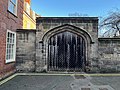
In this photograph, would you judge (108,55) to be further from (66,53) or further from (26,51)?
(26,51)

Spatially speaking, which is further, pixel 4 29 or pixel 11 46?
pixel 11 46

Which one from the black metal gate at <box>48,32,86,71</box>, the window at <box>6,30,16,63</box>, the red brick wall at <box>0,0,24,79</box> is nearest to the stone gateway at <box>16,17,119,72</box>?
the black metal gate at <box>48,32,86,71</box>

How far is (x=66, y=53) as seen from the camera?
31.0ft

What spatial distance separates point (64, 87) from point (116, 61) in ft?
16.3

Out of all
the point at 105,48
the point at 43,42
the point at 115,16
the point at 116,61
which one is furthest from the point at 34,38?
the point at 115,16

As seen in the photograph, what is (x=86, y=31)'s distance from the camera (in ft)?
Result: 30.0

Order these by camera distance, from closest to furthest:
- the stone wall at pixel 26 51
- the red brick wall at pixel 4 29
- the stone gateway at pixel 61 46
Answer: the red brick wall at pixel 4 29 < the stone gateway at pixel 61 46 < the stone wall at pixel 26 51

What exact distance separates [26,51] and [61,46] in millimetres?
2418

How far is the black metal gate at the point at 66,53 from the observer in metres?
9.39

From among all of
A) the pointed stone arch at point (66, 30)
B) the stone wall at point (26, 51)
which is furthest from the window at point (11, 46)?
the pointed stone arch at point (66, 30)

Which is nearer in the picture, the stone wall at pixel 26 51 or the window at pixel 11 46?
the window at pixel 11 46

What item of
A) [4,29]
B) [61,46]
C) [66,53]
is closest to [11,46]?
[4,29]

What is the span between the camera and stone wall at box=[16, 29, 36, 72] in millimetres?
9234

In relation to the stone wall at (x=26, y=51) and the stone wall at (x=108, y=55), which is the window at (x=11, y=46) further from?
the stone wall at (x=108, y=55)
